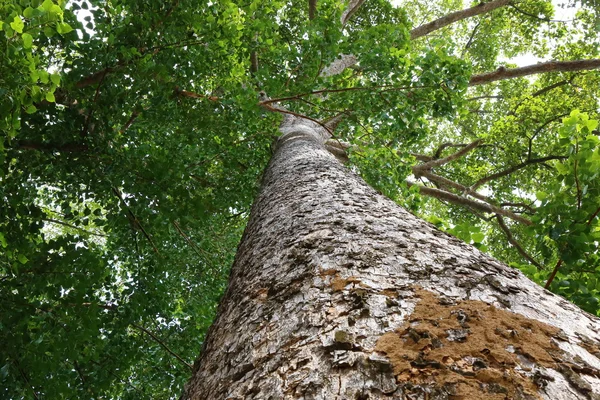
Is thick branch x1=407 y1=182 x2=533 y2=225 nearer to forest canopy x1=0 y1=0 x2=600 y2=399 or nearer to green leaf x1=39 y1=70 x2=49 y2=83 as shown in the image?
forest canopy x1=0 y1=0 x2=600 y2=399

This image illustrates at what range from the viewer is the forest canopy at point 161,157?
7.57ft

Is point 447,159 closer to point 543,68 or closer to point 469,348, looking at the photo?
point 543,68

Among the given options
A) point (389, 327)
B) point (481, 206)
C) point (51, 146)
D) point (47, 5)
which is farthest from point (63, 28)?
point (481, 206)

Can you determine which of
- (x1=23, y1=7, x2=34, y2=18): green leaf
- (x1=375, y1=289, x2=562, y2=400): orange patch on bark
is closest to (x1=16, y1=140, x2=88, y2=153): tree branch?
(x1=23, y1=7, x2=34, y2=18): green leaf

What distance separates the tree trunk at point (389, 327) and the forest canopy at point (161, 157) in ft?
3.96

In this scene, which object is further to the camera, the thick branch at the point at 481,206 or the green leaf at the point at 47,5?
the thick branch at the point at 481,206

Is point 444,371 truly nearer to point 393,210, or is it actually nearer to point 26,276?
point 393,210

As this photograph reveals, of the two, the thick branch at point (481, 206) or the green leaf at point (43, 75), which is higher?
the green leaf at point (43, 75)

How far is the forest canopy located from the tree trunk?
3.96ft

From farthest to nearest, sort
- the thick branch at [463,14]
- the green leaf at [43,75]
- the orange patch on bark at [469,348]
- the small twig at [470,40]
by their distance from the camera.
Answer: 1. the small twig at [470,40]
2. the thick branch at [463,14]
3. the green leaf at [43,75]
4. the orange patch on bark at [469,348]

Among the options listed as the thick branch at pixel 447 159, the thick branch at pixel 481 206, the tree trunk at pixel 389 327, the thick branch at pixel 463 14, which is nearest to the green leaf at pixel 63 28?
the tree trunk at pixel 389 327

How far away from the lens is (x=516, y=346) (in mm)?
895

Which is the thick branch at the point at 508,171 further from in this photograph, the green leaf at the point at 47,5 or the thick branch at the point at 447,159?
the green leaf at the point at 47,5

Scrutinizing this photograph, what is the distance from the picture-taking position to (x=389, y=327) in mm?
972
